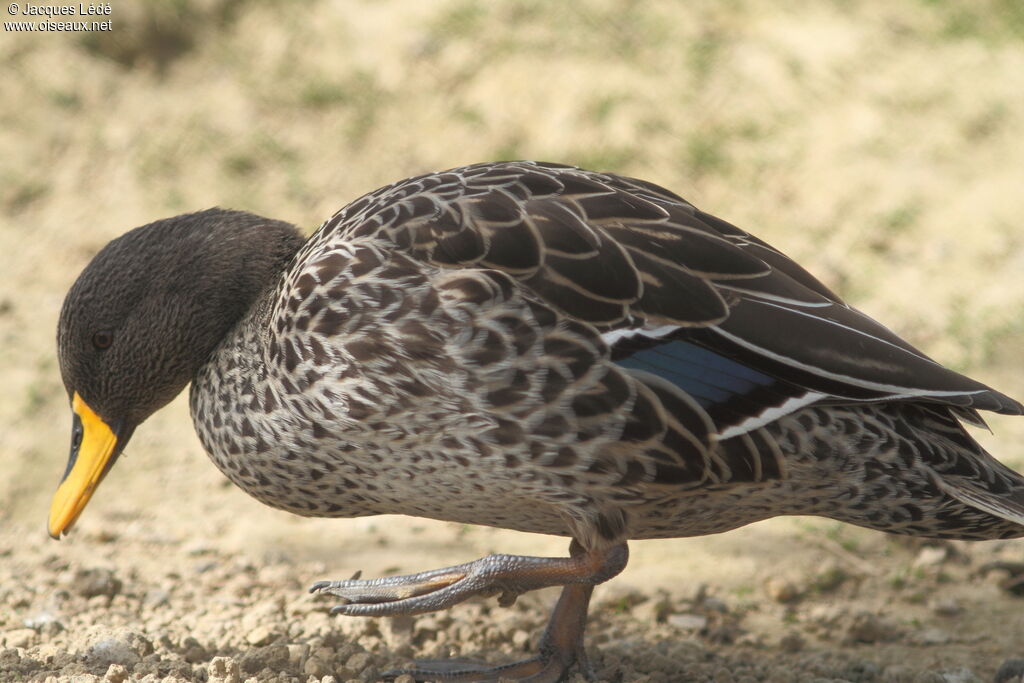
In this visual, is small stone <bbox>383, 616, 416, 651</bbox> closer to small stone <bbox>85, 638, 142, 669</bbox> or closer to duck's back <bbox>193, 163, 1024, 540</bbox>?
duck's back <bbox>193, 163, 1024, 540</bbox>

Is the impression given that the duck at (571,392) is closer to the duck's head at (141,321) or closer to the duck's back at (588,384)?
the duck's back at (588,384)

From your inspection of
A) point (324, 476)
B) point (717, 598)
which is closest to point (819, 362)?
point (324, 476)

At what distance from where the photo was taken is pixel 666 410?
3076 millimetres

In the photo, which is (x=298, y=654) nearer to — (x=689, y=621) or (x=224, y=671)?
(x=224, y=671)

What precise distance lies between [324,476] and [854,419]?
1439 millimetres

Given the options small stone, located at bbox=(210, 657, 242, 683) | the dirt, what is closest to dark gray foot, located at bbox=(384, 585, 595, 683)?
the dirt

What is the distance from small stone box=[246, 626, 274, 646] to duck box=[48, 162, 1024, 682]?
1.56ft

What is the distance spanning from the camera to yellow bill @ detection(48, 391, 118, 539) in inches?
146

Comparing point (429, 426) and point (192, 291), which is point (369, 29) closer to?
point (192, 291)

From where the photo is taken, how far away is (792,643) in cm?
418

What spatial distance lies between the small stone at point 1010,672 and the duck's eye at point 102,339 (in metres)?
2.91

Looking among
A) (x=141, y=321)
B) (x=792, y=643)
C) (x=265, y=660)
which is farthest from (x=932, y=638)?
(x=141, y=321)


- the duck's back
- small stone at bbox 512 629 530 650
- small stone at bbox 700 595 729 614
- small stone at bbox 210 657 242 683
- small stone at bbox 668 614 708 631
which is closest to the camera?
the duck's back

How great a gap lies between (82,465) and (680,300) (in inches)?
76.7
